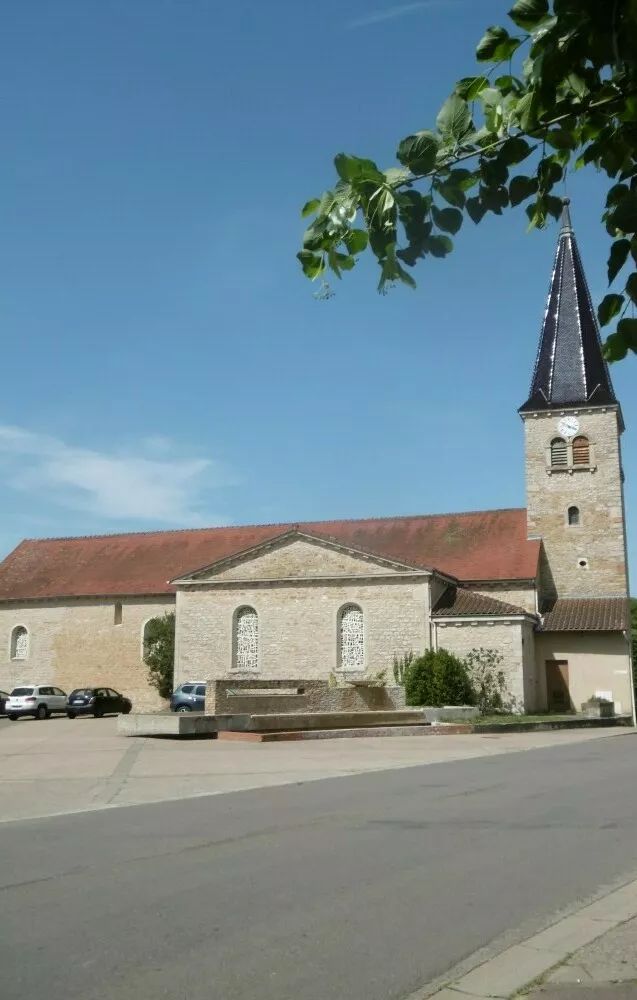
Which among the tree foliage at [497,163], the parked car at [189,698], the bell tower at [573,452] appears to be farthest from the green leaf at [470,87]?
A: the bell tower at [573,452]

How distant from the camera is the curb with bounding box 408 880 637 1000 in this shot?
187 inches

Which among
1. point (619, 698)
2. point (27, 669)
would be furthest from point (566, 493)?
point (27, 669)

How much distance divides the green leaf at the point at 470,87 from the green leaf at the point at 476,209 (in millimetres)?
411

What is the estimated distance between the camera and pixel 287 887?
6945mm

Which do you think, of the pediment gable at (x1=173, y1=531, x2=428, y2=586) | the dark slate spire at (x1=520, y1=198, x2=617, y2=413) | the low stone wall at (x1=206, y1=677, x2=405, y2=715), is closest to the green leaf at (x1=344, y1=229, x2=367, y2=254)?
the low stone wall at (x1=206, y1=677, x2=405, y2=715)

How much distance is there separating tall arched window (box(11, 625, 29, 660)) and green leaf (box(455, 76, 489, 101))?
47279 mm

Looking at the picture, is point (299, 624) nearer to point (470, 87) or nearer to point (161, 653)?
point (161, 653)

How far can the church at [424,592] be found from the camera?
37312 millimetres

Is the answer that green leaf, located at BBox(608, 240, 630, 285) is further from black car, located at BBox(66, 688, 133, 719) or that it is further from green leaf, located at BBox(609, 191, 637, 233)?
black car, located at BBox(66, 688, 133, 719)

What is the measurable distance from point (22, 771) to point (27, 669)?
32404 mm

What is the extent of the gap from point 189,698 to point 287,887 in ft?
96.2

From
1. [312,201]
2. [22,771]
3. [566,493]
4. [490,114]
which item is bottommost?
[22,771]

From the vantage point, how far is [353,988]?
476cm

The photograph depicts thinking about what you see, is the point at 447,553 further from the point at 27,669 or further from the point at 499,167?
the point at 499,167
